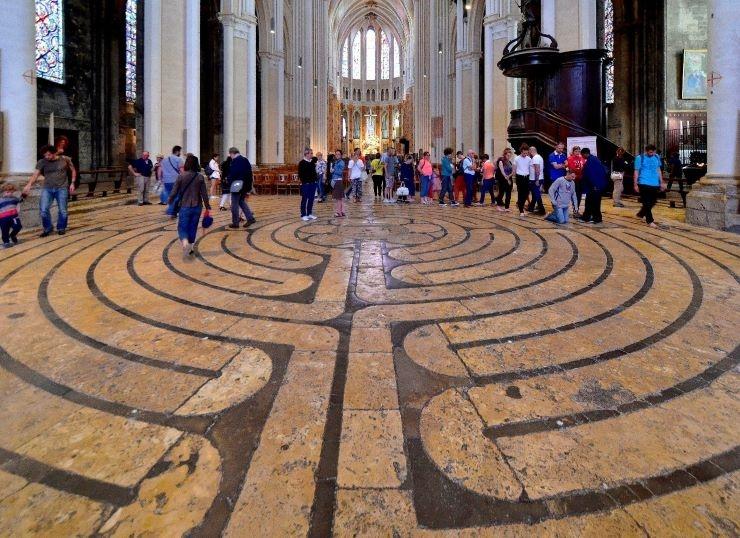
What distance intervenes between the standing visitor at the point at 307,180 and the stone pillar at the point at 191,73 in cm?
558

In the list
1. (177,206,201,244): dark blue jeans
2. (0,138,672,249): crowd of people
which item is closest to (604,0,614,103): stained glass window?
(0,138,672,249): crowd of people

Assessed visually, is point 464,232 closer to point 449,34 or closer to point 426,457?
point 426,457

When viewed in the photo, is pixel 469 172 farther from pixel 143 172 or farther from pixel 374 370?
pixel 374 370

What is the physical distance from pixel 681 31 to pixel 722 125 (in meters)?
12.9

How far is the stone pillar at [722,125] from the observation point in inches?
272

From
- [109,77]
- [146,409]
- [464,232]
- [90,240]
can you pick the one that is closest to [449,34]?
[109,77]

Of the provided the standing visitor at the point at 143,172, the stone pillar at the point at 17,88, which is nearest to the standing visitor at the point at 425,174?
the standing visitor at the point at 143,172

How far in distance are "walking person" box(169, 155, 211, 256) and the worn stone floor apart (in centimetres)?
82

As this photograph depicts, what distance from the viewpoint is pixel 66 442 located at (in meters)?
1.88

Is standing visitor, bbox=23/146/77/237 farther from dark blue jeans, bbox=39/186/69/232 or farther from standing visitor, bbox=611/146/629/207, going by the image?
standing visitor, bbox=611/146/629/207

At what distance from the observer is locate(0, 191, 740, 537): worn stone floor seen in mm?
1520

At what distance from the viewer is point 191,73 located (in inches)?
496

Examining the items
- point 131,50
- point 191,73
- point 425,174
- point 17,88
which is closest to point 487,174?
point 425,174

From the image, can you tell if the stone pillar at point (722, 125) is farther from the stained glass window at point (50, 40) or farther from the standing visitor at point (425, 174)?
the stained glass window at point (50, 40)
